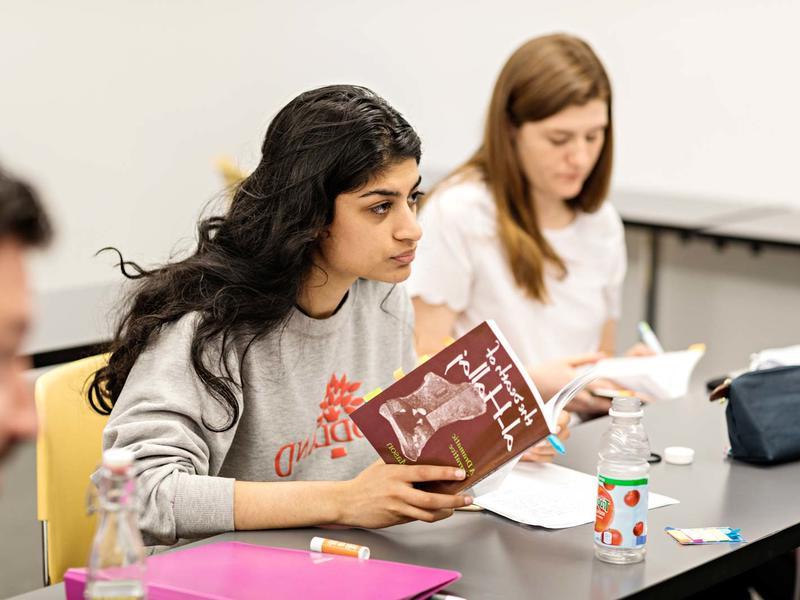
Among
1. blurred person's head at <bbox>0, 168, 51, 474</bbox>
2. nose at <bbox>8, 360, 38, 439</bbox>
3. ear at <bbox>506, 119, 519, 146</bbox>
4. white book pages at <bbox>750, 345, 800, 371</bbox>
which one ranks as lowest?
white book pages at <bbox>750, 345, 800, 371</bbox>

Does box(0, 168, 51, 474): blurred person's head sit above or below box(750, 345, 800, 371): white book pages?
above

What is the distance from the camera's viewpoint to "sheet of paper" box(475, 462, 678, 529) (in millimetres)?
1530

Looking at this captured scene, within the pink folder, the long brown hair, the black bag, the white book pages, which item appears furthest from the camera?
the long brown hair

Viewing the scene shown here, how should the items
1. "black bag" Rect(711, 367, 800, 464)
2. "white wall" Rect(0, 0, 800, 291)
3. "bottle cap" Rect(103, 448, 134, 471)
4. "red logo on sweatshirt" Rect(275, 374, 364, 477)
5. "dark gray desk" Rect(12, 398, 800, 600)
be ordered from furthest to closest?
"white wall" Rect(0, 0, 800, 291) < "black bag" Rect(711, 367, 800, 464) < "red logo on sweatshirt" Rect(275, 374, 364, 477) < "dark gray desk" Rect(12, 398, 800, 600) < "bottle cap" Rect(103, 448, 134, 471)

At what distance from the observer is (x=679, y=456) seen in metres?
1.78

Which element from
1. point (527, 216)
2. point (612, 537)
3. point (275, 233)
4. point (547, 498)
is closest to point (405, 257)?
point (275, 233)

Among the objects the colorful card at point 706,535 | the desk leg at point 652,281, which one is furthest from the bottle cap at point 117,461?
the desk leg at point 652,281

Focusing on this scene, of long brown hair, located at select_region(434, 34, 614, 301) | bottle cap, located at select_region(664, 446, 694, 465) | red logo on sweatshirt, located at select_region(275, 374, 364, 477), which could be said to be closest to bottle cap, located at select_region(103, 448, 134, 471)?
red logo on sweatshirt, located at select_region(275, 374, 364, 477)

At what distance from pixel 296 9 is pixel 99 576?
4.03 metres

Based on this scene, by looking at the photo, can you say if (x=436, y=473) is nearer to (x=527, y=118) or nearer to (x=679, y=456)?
(x=679, y=456)

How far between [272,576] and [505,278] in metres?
1.32

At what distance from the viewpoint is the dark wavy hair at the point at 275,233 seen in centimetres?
156

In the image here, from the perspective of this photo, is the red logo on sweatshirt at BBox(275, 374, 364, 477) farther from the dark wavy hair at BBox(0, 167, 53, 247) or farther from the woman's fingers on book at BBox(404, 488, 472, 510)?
the dark wavy hair at BBox(0, 167, 53, 247)

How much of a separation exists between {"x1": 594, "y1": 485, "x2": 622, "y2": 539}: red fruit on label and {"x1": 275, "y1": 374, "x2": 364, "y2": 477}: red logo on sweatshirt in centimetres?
48
